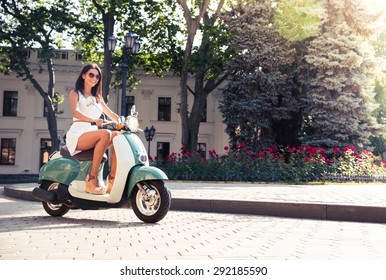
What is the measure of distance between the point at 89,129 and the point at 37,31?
21.4 m

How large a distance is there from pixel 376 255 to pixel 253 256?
3.80ft

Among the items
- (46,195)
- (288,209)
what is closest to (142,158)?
(46,195)

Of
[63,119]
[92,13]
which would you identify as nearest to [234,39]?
[92,13]

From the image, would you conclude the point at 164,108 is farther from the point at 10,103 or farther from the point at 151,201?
the point at 151,201

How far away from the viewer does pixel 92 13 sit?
29.8 metres

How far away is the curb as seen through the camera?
27.5ft

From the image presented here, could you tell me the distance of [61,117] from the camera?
40188 millimetres

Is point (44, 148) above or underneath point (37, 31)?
underneath

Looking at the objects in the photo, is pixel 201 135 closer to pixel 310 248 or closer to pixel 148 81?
pixel 148 81

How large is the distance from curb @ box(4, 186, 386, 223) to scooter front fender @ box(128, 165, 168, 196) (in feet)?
8.62

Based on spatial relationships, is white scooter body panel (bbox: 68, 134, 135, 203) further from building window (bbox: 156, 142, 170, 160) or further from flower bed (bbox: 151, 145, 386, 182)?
building window (bbox: 156, 142, 170, 160)

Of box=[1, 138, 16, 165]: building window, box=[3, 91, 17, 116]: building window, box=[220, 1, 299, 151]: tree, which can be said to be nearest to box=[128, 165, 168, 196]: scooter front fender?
box=[220, 1, 299, 151]: tree

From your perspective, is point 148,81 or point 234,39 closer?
point 234,39

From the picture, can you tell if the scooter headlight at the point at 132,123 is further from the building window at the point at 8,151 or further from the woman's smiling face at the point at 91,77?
the building window at the point at 8,151
